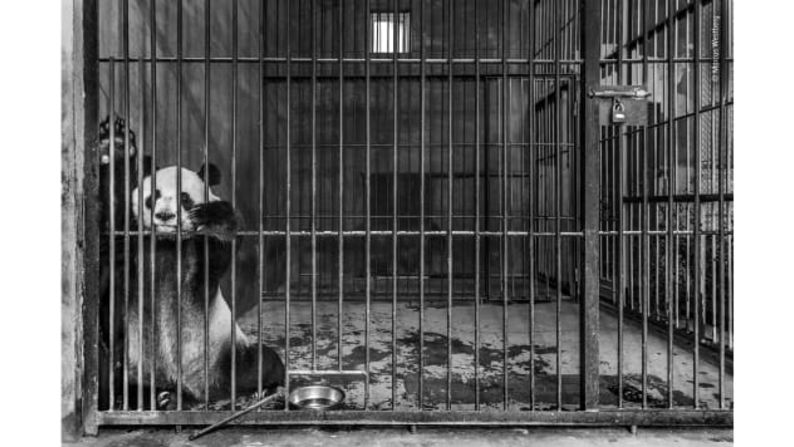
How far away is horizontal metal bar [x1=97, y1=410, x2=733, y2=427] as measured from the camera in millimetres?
2617

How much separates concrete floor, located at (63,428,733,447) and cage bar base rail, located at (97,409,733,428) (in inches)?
2.0

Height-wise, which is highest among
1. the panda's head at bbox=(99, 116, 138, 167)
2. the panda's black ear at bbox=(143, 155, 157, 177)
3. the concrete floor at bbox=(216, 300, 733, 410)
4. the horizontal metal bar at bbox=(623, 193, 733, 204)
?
the panda's head at bbox=(99, 116, 138, 167)

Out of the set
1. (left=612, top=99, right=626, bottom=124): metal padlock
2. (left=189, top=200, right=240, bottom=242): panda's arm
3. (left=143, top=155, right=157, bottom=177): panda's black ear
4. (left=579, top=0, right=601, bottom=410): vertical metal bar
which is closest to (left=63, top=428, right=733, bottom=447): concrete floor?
(left=579, top=0, right=601, bottom=410): vertical metal bar

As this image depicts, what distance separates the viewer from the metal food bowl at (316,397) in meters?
2.75

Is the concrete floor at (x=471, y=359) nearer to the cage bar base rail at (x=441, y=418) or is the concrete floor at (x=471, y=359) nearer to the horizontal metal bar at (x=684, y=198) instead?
the cage bar base rail at (x=441, y=418)

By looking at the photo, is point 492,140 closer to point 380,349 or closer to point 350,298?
point 350,298

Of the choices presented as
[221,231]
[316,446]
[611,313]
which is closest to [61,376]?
[221,231]

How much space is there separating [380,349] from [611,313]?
3.16 metres

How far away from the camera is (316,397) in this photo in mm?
2789

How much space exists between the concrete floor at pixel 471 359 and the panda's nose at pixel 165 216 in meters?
1.12

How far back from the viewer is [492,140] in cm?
847

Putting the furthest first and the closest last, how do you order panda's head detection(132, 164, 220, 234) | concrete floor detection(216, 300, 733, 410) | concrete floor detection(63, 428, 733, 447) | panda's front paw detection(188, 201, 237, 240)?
concrete floor detection(216, 300, 733, 410)
panda's head detection(132, 164, 220, 234)
panda's front paw detection(188, 201, 237, 240)
concrete floor detection(63, 428, 733, 447)

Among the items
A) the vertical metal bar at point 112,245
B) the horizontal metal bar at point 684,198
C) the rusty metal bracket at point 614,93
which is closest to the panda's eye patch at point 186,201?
the vertical metal bar at point 112,245

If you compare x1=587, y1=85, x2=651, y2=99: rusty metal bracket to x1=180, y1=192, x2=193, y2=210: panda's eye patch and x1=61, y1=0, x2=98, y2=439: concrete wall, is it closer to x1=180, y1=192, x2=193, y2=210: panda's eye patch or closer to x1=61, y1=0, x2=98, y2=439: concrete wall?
x1=180, y1=192, x2=193, y2=210: panda's eye patch
